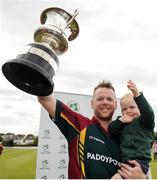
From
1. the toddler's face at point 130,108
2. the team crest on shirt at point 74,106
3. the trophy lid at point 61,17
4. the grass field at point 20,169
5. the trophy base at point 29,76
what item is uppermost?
the trophy lid at point 61,17

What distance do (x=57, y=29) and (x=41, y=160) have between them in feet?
8.91

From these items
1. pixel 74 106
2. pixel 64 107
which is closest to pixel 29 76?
pixel 64 107

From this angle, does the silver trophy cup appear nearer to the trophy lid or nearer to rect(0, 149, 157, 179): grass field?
the trophy lid

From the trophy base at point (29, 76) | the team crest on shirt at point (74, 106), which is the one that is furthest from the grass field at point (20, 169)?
the trophy base at point (29, 76)

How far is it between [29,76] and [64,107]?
42 centimetres

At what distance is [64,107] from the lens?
2512 millimetres

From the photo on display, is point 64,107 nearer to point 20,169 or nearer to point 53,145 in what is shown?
point 53,145

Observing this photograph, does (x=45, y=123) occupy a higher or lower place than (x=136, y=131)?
higher

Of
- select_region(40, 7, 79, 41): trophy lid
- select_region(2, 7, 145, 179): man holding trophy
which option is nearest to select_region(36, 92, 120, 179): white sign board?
select_region(2, 7, 145, 179): man holding trophy

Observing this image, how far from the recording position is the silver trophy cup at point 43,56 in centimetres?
204

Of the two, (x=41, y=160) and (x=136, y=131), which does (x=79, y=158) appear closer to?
(x=136, y=131)

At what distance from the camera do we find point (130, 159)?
2264 millimetres

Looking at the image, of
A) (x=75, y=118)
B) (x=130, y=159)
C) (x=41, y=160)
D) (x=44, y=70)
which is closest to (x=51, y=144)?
(x=41, y=160)

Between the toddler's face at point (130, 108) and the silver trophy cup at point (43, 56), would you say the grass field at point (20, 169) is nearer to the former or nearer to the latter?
the toddler's face at point (130, 108)
